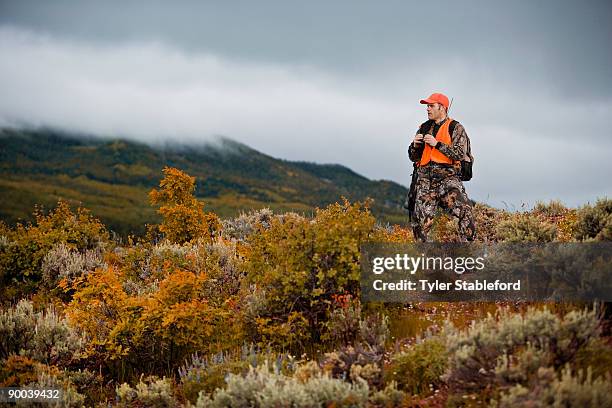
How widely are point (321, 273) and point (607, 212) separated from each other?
15.0 feet

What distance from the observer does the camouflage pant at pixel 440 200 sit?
1076cm

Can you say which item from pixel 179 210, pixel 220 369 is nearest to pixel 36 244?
pixel 179 210

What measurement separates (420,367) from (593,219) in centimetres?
420

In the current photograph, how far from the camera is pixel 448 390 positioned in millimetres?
6469

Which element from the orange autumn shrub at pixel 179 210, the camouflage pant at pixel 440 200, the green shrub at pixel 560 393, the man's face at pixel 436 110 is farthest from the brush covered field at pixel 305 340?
the orange autumn shrub at pixel 179 210

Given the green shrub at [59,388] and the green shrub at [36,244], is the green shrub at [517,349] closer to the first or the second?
the green shrub at [59,388]

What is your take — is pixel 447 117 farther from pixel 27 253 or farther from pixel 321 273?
pixel 27 253

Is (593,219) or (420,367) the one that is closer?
(420,367)

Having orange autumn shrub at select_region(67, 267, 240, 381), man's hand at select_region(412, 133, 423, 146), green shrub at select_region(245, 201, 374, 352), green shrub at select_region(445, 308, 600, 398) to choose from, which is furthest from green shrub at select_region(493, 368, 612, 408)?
man's hand at select_region(412, 133, 423, 146)

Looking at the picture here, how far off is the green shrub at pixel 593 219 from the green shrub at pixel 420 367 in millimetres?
3465

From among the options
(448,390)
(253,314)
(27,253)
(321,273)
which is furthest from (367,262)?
(27,253)

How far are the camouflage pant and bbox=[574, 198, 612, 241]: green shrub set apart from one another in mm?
1863

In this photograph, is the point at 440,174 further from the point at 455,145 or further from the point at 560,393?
the point at 560,393

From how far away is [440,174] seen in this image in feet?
35.6
